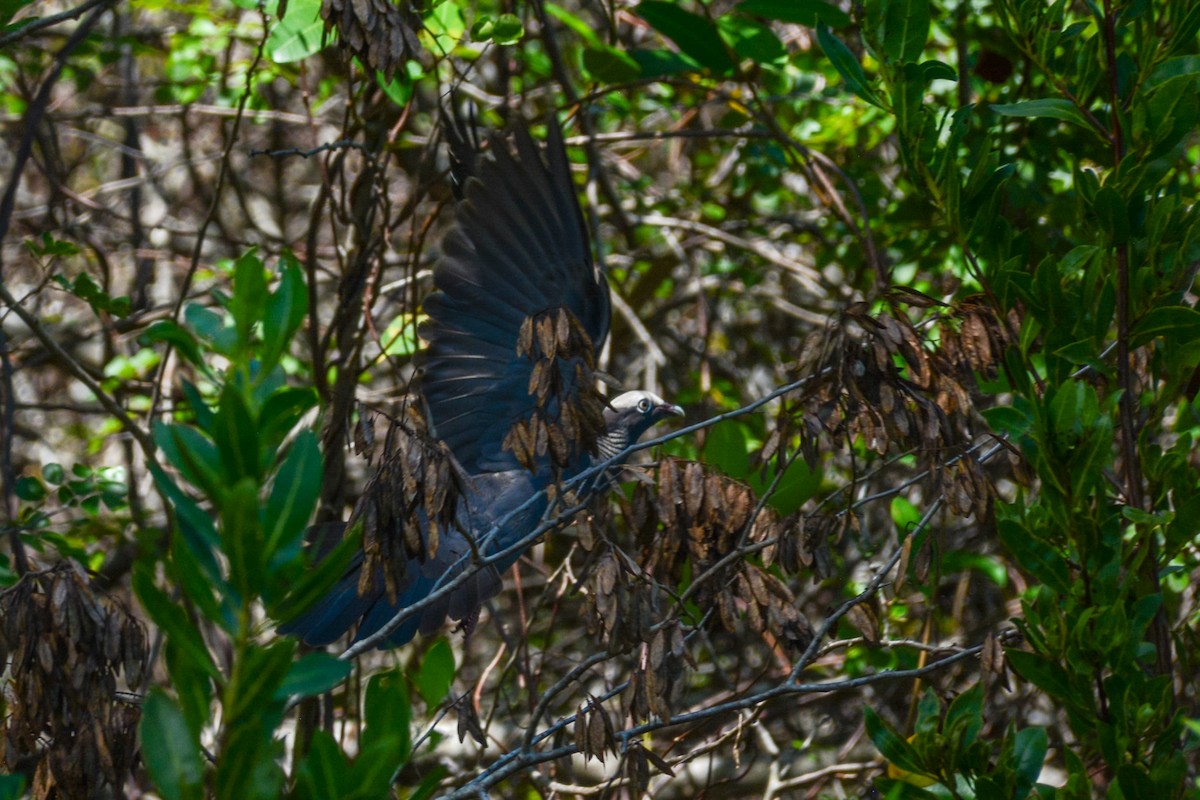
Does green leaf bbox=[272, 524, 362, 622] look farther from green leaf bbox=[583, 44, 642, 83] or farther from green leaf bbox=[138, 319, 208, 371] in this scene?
green leaf bbox=[583, 44, 642, 83]

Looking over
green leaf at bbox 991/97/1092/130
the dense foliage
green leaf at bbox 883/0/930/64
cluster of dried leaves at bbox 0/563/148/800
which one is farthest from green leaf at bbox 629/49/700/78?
cluster of dried leaves at bbox 0/563/148/800

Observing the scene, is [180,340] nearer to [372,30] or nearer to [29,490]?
[372,30]

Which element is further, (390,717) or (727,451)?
(727,451)

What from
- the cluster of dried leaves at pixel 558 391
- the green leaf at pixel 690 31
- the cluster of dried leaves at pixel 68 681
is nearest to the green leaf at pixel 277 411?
the cluster of dried leaves at pixel 558 391

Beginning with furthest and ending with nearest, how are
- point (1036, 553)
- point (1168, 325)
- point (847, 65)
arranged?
point (847, 65)
point (1168, 325)
point (1036, 553)

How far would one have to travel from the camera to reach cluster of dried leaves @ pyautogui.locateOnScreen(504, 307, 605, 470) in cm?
226

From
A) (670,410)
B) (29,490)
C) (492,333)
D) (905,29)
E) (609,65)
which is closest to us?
(905,29)

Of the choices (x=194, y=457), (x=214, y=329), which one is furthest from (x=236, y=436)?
(x=214, y=329)

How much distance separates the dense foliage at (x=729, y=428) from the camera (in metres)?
1.36

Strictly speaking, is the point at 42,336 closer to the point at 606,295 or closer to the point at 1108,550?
the point at 606,295

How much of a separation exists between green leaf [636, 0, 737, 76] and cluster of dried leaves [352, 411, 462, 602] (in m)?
2.07

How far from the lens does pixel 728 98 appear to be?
450cm

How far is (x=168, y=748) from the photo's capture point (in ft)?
4.06

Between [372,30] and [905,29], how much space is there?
108cm
